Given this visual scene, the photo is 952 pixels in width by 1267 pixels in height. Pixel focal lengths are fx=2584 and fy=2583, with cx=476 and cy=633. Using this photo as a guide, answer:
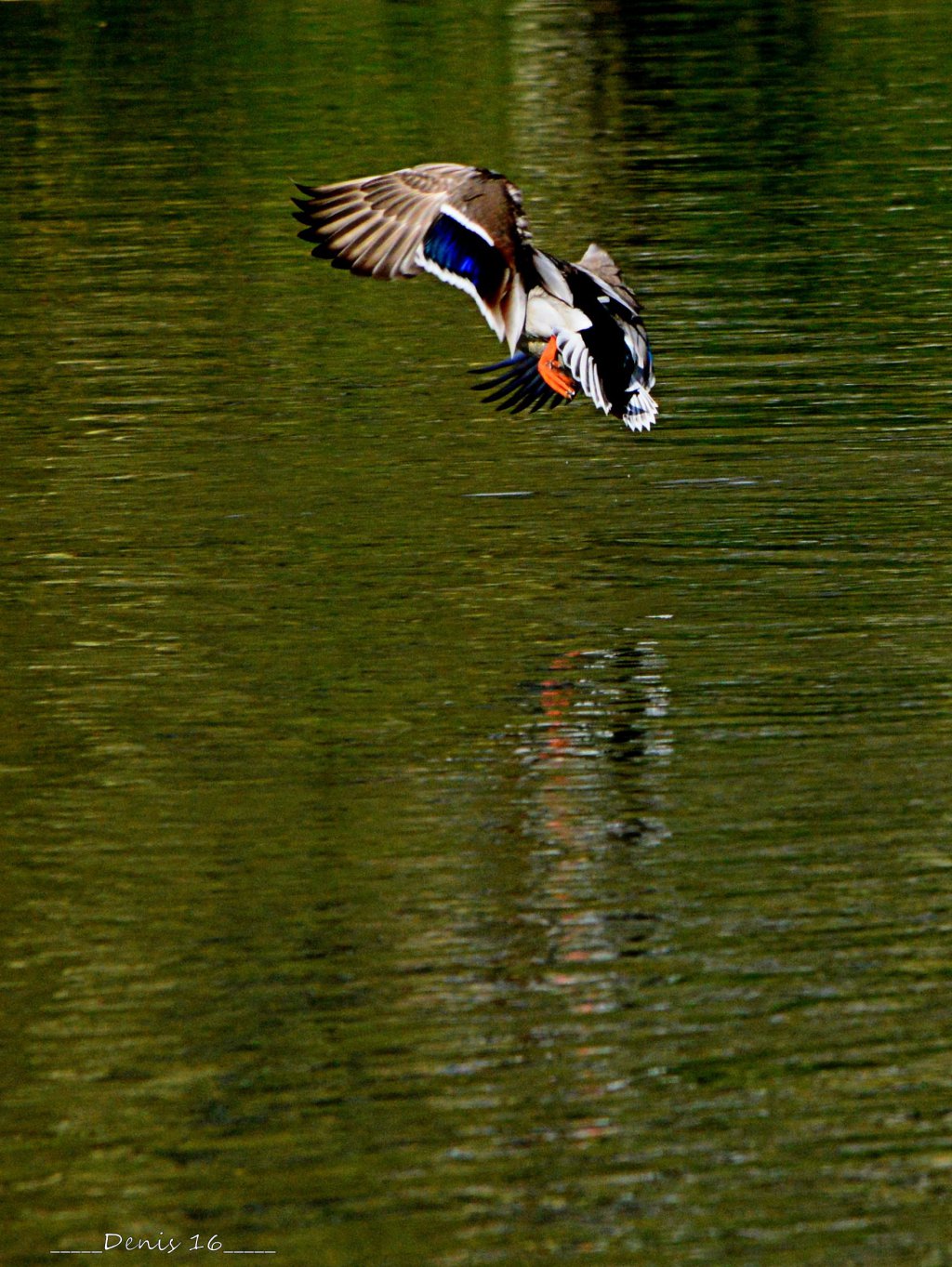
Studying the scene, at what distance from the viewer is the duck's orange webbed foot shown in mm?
10289

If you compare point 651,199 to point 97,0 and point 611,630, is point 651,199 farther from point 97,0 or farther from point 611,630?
point 97,0

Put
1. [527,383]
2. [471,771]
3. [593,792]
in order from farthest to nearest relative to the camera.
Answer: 1. [527,383]
2. [471,771]
3. [593,792]

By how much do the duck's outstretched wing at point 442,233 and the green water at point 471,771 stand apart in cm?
101

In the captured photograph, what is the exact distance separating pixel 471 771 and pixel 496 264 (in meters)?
2.92

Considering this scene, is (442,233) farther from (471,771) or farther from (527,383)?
(471,771)

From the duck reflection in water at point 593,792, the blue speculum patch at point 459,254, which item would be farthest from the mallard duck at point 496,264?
the duck reflection in water at point 593,792

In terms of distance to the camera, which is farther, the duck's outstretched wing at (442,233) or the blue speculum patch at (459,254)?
the blue speculum patch at (459,254)

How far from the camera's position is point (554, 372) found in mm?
10414

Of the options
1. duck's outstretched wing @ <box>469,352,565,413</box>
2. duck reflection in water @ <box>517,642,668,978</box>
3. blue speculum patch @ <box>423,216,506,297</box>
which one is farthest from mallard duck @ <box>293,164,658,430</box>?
duck reflection in water @ <box>517,642,668,978</box>

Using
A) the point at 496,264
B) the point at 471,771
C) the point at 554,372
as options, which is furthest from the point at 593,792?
the point at 554,372

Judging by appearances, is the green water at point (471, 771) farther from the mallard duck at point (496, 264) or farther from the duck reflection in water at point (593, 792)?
the mallard duck at point (496, 264)

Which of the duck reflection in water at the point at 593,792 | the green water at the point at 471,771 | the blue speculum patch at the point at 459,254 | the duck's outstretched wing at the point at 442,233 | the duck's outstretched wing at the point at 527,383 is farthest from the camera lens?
the duck's outstretched wing at the point at 527,383

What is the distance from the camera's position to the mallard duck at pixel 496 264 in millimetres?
9859

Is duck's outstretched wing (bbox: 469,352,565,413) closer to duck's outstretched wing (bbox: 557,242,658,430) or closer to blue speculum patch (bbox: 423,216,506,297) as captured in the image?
duck's outstretched wing (bbox: 557,242,658,430)
